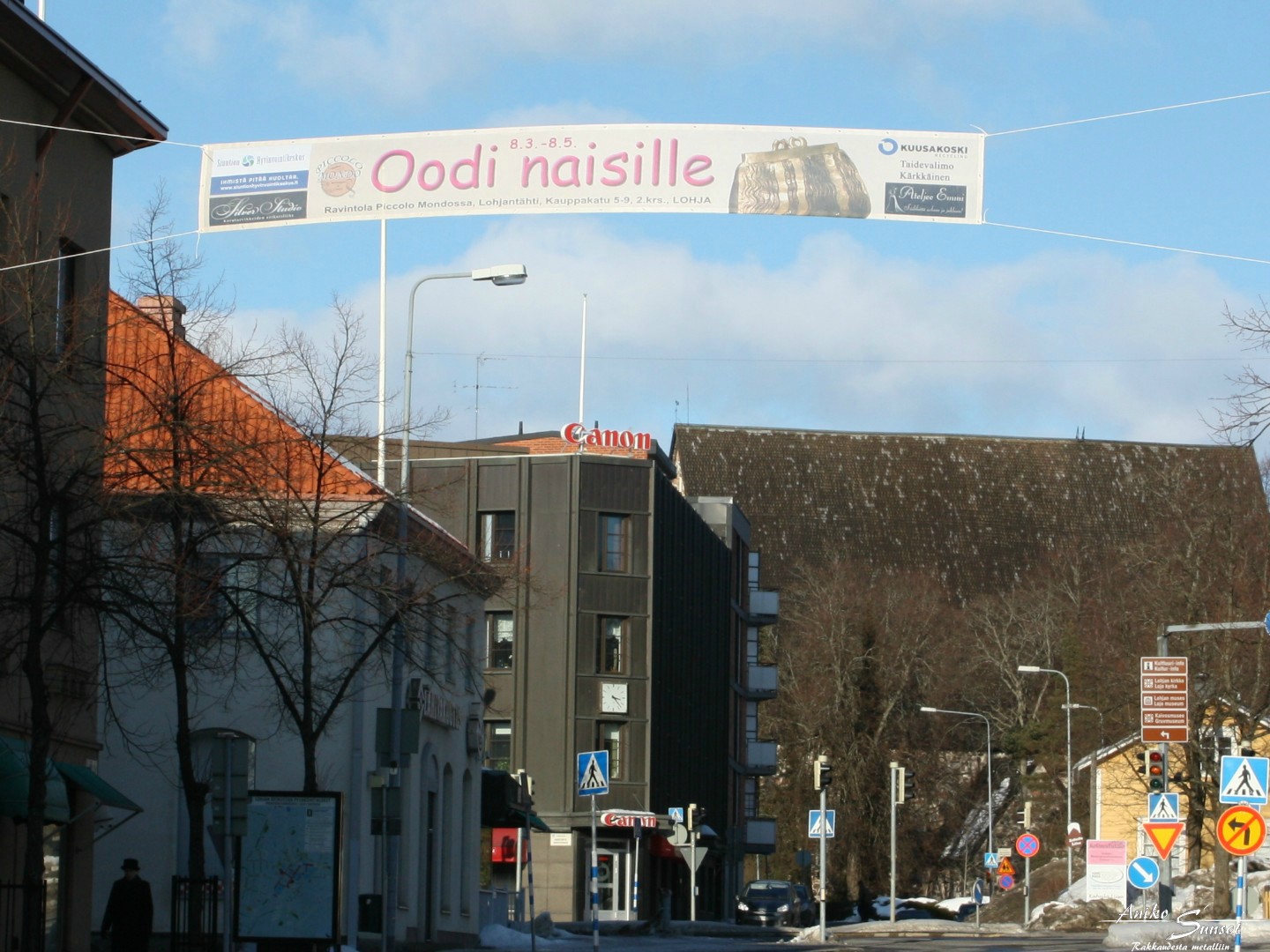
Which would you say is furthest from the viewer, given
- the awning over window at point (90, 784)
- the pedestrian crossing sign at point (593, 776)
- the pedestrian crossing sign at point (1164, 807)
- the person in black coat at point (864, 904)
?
the person in black coat at point (864, 904)

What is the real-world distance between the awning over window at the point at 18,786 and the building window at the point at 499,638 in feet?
115

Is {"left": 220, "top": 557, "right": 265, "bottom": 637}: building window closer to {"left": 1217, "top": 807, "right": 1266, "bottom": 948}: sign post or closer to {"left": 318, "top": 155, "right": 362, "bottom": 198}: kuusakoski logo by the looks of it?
{"left": 318, "top": 155, "right": 362, "bottom": 198}: kuusakoski logo

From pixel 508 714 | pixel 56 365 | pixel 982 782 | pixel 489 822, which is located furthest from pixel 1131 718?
pixel 56 365

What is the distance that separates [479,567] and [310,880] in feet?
20.5

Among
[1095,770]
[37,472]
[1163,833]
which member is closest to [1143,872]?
[1163,833]

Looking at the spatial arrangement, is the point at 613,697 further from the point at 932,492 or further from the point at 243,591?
the point at 932,492

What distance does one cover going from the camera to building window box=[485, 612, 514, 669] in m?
56.9

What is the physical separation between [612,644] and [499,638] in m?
3.46

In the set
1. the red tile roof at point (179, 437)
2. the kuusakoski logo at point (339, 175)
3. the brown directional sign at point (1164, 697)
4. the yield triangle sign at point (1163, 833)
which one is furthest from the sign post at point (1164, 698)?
the kuusakoski logo at point (339, 175)

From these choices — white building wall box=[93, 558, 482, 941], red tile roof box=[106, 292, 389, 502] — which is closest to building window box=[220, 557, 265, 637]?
red tile roof box=[106, 292, 389, 502]

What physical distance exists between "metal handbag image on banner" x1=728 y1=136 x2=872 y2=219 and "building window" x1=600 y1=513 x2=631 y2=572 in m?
39.3

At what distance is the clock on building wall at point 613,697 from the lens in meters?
57.0

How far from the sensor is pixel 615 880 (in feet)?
186

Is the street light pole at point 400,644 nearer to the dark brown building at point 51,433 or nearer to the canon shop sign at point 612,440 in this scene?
the dark brown building at point 51,433
